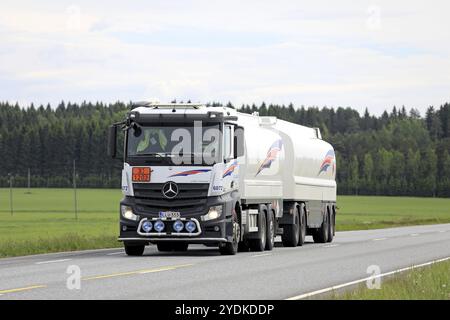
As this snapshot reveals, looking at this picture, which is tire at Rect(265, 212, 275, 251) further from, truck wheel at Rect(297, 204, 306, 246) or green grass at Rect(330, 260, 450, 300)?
green grass at Rect(330, 260, 450, 300)

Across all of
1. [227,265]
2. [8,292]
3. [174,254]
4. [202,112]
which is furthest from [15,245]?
[8,292]

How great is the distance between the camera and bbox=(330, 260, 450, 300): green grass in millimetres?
15484

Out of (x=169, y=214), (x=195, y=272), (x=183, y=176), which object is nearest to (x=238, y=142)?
(x=183, y=176)

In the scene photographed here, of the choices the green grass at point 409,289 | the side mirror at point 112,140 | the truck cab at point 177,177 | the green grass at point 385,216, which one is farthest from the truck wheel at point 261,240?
the green grass at point 385,216

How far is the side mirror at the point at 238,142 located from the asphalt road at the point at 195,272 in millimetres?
2359

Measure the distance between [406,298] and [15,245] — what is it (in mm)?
16930

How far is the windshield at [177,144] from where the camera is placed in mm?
27109

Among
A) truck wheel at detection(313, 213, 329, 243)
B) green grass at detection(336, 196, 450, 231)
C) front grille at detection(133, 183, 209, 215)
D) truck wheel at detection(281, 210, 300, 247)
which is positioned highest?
front grille at detection(133, 183, 209, 215)

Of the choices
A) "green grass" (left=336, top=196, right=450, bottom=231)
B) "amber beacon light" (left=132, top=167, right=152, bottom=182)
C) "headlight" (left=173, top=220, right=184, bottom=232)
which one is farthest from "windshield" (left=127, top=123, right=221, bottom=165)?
"green grass" (left=336, top=196, right=450, bottom=231)

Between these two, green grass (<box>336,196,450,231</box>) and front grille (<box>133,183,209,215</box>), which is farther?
green grass (<box>336,196,450,231</box>)

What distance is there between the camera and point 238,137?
2812cm

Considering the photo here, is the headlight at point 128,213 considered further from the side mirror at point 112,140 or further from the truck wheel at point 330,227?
the truck wheel at point 330,227

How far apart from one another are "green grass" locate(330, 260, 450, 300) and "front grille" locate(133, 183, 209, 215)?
8.06 m

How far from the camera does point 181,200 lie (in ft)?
88.7
